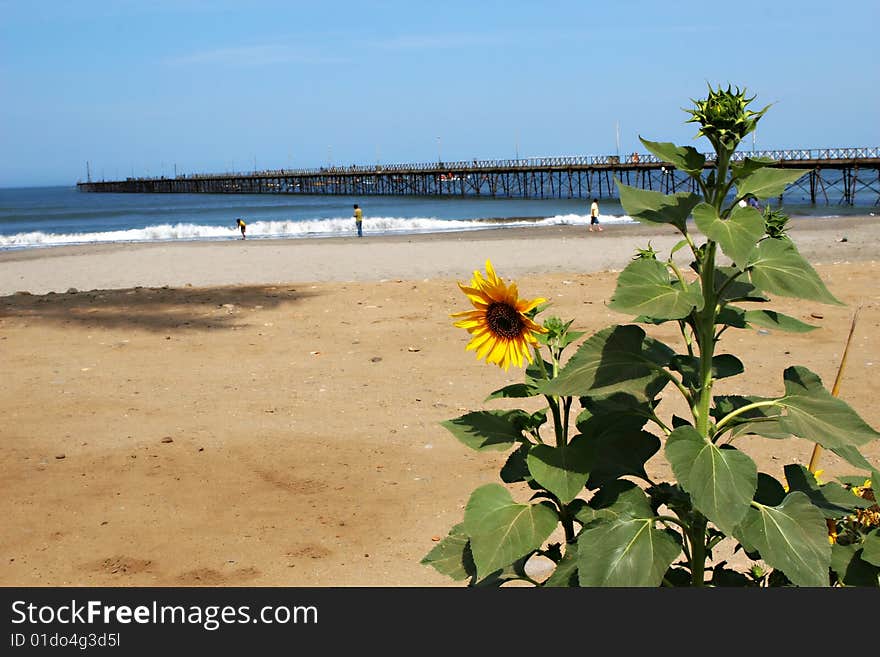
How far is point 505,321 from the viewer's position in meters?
1.87

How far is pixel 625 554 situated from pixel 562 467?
226 mm

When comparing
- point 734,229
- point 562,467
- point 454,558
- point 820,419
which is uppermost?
point 734,229

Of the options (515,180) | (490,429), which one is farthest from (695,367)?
(515,180)

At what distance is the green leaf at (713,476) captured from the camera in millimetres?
1611

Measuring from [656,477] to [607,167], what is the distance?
70.3 metres

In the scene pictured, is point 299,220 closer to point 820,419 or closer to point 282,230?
point 282,230

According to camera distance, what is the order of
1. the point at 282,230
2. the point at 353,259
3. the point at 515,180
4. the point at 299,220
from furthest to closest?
the point at 515,180, the point at 299,220, the point at 282,230, the point at 353,259

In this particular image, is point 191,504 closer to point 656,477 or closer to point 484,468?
point 484,468

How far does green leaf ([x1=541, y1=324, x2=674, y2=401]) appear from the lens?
1719 millimetres

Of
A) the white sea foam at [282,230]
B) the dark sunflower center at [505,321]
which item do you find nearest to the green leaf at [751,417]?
the dark sunflower center at [505,321]

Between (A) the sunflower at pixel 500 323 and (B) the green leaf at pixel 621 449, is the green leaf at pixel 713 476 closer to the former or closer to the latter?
(B) the green leaf at pixel 621 449

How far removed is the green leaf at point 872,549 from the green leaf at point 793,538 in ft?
0.54

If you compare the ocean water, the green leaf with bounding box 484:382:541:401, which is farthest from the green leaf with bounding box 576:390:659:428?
the ocean water

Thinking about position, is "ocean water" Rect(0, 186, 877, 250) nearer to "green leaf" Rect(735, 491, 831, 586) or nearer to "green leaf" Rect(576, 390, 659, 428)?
"green leaf" Rect(576, 390, 659, 428)
